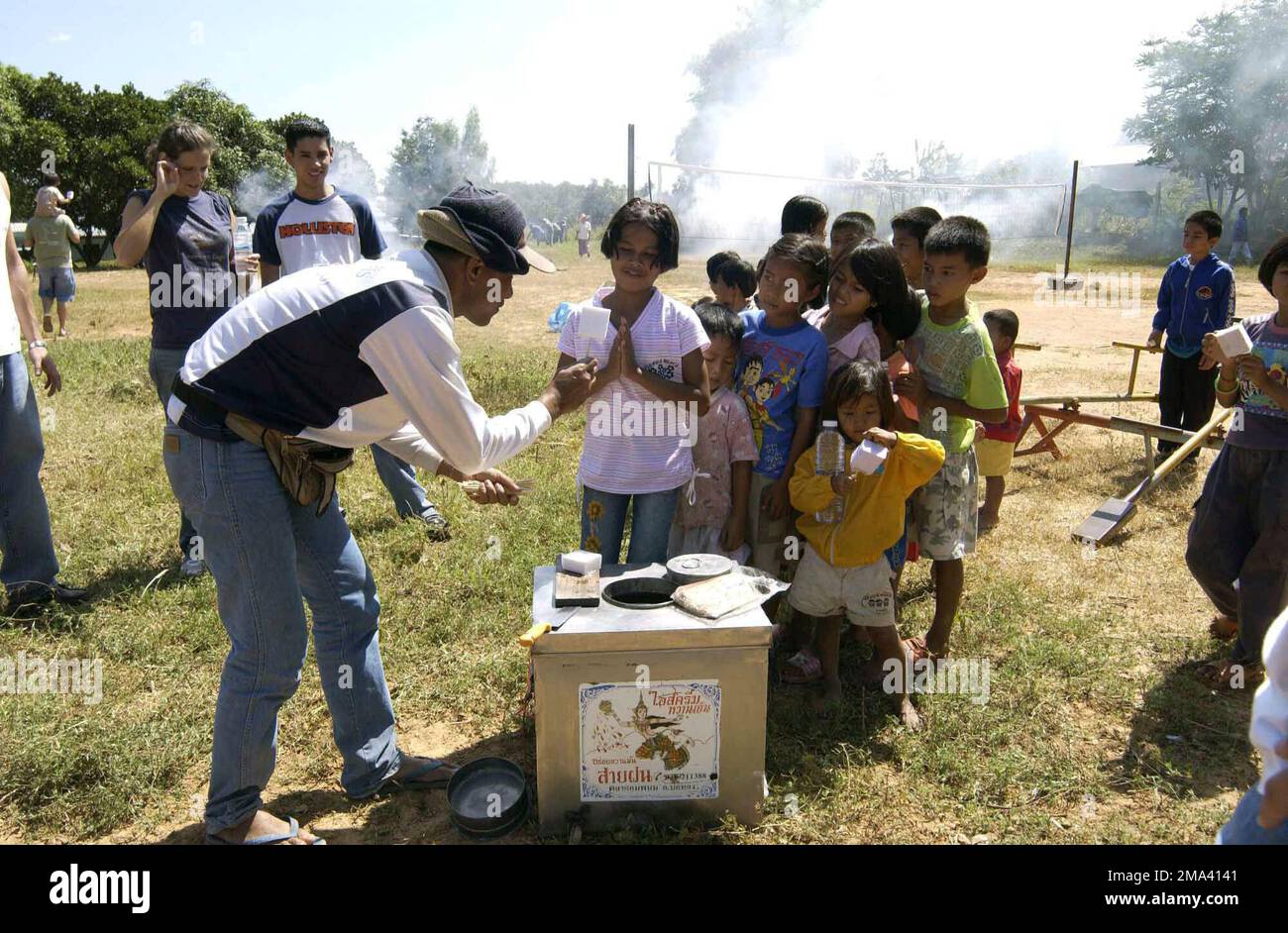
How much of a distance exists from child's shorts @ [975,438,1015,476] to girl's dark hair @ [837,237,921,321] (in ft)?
7.82

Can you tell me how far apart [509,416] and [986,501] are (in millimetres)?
4149

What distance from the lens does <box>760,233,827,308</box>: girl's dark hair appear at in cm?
363

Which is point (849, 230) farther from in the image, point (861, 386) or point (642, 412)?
point (642, 412)

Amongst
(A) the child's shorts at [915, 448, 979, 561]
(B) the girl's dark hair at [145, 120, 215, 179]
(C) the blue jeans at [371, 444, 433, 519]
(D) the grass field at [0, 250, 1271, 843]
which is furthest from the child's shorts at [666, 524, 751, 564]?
(B) the girl's dark hair at [145, 120, 215, 179]

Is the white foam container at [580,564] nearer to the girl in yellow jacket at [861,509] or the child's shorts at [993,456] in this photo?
the girl in yellow jacket at [861,509]

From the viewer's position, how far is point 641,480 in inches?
137

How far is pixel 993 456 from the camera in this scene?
5.72 metres

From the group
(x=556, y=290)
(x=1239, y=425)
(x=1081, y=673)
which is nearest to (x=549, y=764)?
(x=1081, y=673)

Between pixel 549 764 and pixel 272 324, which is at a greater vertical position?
pixel 272 324

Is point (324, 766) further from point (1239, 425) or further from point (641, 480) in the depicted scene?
point (1239, 425)

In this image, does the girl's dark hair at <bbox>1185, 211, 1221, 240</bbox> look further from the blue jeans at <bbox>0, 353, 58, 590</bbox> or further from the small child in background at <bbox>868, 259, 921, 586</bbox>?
the blue jeans at <bbox>0, 353, 58, 590</bbox>

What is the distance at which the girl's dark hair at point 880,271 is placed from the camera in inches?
141

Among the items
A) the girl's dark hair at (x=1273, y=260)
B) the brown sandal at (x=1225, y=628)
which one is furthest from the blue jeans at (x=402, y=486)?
the girl's dark hair at (x=1273, y=260)

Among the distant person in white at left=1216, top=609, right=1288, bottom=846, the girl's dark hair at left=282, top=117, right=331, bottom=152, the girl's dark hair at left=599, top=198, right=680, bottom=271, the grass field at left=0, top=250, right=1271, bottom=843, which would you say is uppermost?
the girl's dark hair at left=282, top=117, right=331, bottom=152
